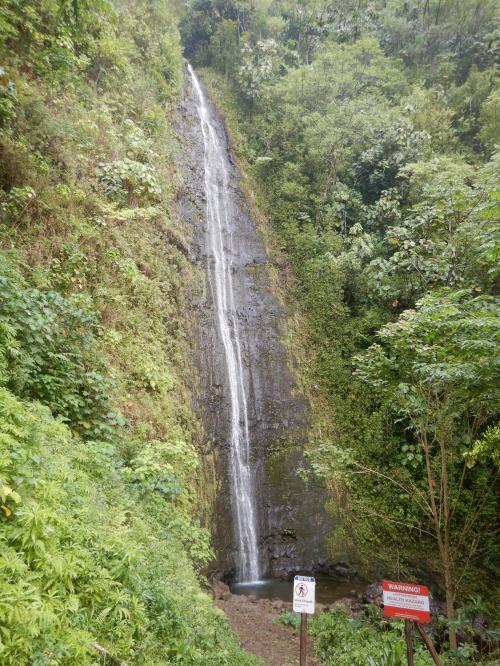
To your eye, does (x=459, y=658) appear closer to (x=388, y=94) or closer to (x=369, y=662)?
(x=369, y=662)

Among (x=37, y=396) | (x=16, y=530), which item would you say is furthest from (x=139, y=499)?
(x=16, y=530)

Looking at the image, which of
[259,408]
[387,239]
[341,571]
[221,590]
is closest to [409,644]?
[221,590]

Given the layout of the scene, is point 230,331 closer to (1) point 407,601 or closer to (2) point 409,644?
(1) point 407,601

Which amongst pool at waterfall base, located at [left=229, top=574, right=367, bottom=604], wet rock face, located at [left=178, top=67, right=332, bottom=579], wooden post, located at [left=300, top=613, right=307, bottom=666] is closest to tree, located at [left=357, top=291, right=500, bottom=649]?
wooden post, located at [left=300, top=613, right=307, bottom=666]

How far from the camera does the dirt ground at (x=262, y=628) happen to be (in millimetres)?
5945

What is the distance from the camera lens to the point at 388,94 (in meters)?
17.3

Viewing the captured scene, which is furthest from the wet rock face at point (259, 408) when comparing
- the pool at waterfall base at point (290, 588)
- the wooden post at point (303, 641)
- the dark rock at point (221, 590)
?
the wooden post at point (303, 641)

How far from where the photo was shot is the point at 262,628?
21.8 feet

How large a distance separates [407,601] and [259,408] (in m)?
7.03

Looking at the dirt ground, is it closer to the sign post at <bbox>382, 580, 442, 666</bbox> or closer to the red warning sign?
the sign post at <bbox>382, 580, 442, 666</bbox>

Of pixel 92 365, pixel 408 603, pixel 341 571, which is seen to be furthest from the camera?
pixel 341 571

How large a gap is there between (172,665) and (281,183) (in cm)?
1569

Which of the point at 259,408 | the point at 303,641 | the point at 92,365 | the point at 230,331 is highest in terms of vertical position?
the point at 230,331

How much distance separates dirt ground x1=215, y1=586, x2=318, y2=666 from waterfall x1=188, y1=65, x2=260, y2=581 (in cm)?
146
